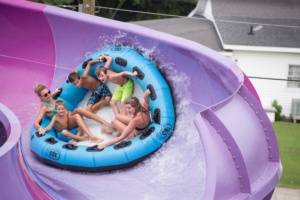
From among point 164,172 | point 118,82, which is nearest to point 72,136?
point 118,82

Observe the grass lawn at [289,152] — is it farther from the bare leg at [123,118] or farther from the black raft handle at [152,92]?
the bare leg at [123,118]

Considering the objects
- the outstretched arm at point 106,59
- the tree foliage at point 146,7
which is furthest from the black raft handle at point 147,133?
the tree foliage at point 146,7

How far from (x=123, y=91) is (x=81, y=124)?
52cm

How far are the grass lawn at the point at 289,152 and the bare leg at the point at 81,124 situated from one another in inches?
110

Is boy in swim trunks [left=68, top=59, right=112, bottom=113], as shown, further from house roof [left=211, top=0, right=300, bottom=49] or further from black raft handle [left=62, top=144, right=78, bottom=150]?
house roof [left=211, top=0, right=300, bottom=49]

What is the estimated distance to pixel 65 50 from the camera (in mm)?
7070

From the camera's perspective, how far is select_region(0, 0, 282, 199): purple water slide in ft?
14.8

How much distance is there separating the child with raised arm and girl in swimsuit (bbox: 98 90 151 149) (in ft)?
0.72

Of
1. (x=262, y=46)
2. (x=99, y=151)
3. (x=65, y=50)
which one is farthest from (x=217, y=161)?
(x=262, y=46)

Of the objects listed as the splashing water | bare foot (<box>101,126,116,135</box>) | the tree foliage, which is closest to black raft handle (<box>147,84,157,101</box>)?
the splashing water

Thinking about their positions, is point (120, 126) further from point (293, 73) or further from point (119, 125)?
point (293, 73)

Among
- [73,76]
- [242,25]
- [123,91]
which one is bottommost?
[242,25]

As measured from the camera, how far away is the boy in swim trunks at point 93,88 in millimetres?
6488

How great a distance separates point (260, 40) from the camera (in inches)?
550
